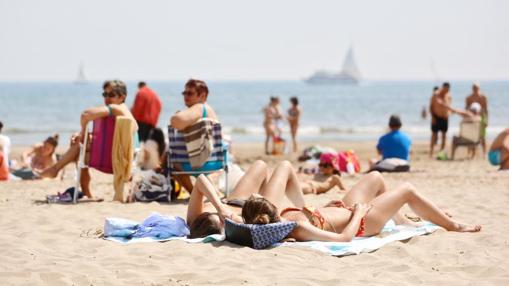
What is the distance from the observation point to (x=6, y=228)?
6.24m

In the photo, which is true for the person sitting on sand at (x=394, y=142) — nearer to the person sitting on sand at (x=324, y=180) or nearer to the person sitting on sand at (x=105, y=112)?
the person sitting on sand at (x=324, y=180)

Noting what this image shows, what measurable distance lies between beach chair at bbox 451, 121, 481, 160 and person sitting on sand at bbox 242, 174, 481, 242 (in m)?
8.00

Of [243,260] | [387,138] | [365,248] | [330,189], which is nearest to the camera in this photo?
[243,260]

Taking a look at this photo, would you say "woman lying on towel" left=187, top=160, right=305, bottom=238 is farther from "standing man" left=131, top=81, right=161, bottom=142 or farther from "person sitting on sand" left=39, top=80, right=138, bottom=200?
"standing man" left=131, top=81, right=161, bottom=142

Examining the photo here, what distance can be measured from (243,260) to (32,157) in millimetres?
6657

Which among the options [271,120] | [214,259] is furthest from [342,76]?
[214,259]

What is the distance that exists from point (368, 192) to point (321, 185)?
2.40 m

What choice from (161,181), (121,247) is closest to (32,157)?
(161,181)

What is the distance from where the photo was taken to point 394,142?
10.6m

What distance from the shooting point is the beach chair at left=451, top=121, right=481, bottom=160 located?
13.9 m

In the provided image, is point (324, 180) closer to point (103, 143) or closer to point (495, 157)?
point (103, 143)

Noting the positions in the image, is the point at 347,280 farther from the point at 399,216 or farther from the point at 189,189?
the point at 189,189

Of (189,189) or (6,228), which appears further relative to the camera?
(189,189)

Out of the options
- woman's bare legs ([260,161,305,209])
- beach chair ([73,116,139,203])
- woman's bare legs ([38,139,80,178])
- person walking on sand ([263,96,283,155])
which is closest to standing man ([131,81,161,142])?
woman's bare legs ([38,139,80,178])
